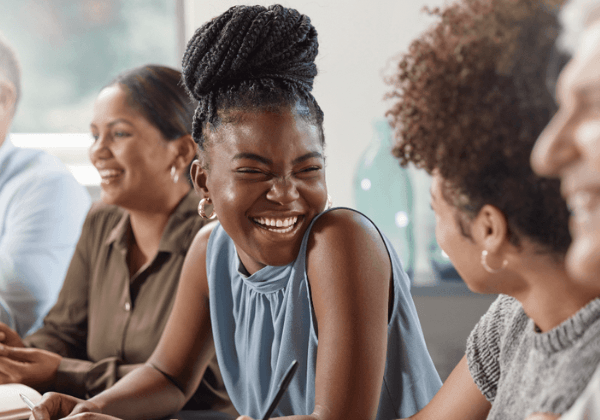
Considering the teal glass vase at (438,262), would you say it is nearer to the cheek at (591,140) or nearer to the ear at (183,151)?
the ear at (183,151)

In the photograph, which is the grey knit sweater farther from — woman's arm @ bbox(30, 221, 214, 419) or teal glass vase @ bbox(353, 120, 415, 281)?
teal glass vase @ bbox(353, 120, 415, 281)

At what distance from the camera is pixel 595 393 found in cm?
34

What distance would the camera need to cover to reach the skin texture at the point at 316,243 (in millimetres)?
749

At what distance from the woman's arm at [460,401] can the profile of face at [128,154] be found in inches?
31.6

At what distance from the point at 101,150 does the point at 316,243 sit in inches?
26.4

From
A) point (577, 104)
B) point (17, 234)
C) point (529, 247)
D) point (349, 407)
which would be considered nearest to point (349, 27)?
point (17, 234)

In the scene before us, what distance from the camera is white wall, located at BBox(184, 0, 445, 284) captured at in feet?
5.97

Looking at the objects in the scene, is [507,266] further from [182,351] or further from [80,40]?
[80,40]

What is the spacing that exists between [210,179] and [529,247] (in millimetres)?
503

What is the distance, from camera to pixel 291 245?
844 mm

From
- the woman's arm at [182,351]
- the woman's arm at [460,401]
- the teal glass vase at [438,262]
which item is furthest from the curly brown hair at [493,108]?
the teal glass vase at [438,262]

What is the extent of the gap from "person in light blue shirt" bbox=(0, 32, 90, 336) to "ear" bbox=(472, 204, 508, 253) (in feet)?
4.30

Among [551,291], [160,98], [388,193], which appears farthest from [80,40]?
[551,291]

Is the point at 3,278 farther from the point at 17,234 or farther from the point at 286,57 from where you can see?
the point at 286,57
